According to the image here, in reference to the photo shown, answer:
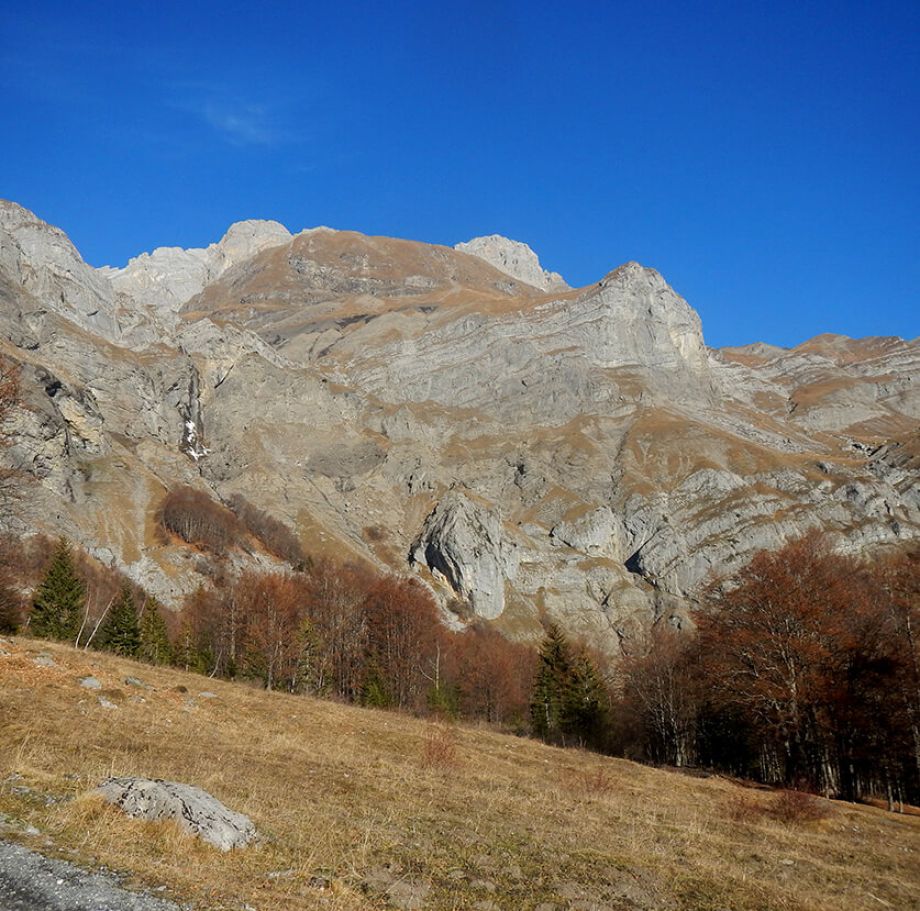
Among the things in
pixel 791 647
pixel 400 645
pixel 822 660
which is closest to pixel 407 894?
pixel 791 647

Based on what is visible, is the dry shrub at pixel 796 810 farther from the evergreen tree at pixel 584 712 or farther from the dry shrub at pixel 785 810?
the evergreen tree at pixel 584 712

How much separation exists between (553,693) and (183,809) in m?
58.4

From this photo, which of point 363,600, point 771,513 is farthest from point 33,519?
point 771,513

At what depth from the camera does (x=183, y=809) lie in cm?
946

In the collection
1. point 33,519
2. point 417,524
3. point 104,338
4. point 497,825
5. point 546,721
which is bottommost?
point 546,721

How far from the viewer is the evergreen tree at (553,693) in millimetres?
61656

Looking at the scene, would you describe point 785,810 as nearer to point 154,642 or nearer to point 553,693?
point 553,693

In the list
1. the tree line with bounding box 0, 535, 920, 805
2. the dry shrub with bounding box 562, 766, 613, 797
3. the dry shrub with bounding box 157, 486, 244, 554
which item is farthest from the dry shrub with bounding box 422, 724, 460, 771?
the dry shrub with bounding box 157, 486, 244, 554

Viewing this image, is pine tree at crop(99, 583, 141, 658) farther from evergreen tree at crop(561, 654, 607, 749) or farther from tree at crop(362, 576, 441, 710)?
evergreen tree at crop(561, 654, 607, 749)

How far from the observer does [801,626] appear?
33.0 metres

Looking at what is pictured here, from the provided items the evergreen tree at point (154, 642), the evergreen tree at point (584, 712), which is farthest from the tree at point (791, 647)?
the evergreen tree at point (154, 642)

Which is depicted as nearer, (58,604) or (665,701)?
(58,604)

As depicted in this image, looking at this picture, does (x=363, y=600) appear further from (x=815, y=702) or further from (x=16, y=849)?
(x=16, y=849)

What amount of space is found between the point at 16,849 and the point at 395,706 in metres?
47.0
